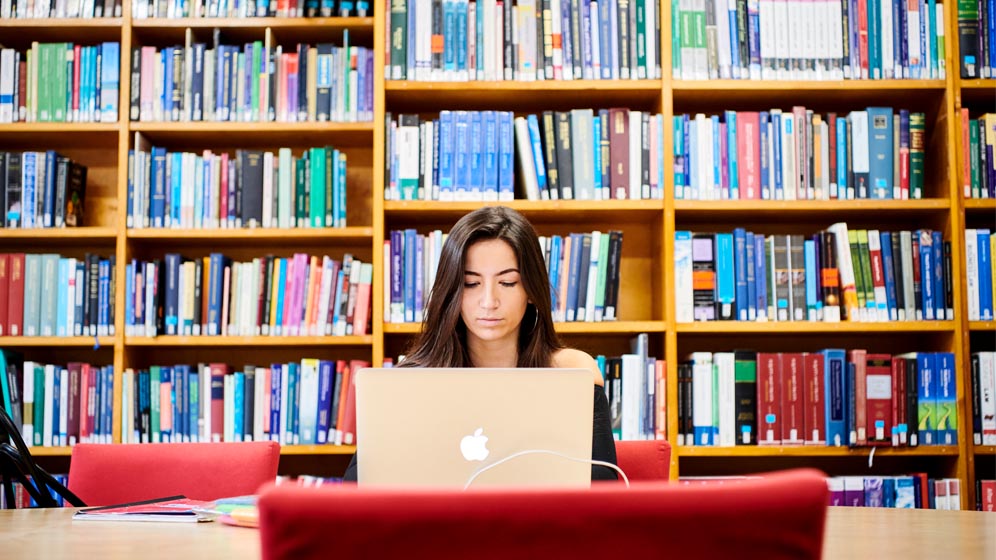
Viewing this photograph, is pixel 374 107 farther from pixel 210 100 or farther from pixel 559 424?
pixel 559 424

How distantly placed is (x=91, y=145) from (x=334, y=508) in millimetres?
3137

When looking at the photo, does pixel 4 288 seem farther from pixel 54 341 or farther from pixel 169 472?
pixel 169 472

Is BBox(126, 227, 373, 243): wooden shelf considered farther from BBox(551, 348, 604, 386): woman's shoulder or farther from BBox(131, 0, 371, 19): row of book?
BBox(551, 348, 604, 386): woman's shoulder

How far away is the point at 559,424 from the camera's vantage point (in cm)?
128

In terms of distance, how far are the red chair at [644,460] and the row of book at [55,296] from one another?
184 cm

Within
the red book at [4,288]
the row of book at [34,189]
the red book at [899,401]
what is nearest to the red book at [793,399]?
the red book at [899,401]

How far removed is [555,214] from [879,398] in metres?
1.17

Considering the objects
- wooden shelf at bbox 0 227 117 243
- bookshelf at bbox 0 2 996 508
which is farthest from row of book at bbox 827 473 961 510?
wooden shelf at bbox 0 227 117 243

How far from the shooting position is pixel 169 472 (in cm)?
193

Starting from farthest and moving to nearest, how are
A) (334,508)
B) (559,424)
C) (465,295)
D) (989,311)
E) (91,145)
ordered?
(91,145) → (989,311) → (465,295) → (559,424) → (334,508)

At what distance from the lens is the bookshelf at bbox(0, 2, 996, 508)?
3.00 meters

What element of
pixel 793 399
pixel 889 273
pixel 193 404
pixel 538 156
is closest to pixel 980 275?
pixel 889 273

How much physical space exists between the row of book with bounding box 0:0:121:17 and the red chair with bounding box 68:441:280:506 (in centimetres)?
177

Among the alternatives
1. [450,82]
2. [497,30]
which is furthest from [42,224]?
[497,30]
